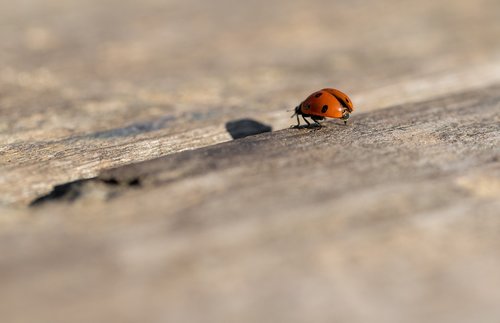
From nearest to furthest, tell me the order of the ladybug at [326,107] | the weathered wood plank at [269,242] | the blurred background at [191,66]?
the weathered wood plank at [269,242], the blurred background at [191,66], the ladybug at [326,107]

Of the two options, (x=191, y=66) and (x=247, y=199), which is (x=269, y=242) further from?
Result: (x=191, y=66)

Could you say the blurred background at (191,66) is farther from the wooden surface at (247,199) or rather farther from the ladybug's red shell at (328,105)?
the ladybug's red shell at (328,105)

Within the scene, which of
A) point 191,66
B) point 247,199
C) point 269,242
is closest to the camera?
point 269,242

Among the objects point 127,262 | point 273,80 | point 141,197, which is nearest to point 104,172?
point 141,197

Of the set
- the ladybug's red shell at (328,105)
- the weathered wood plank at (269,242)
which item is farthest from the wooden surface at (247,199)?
the ladybug's red shell at (328,105)

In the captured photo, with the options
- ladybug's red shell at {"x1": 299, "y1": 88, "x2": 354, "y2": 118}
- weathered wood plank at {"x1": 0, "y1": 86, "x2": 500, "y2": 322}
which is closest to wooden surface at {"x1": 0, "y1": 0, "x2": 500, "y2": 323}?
weathered wood plank at {"x1": 0, "y1": 86, "x2": 500, "y2": 322}

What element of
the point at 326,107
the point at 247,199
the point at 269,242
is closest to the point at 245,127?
the point at 326,107

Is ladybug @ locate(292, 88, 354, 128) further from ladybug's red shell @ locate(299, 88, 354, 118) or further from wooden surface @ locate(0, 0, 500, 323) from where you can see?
wooden surface @ locate(0, 0, 500, 323)
